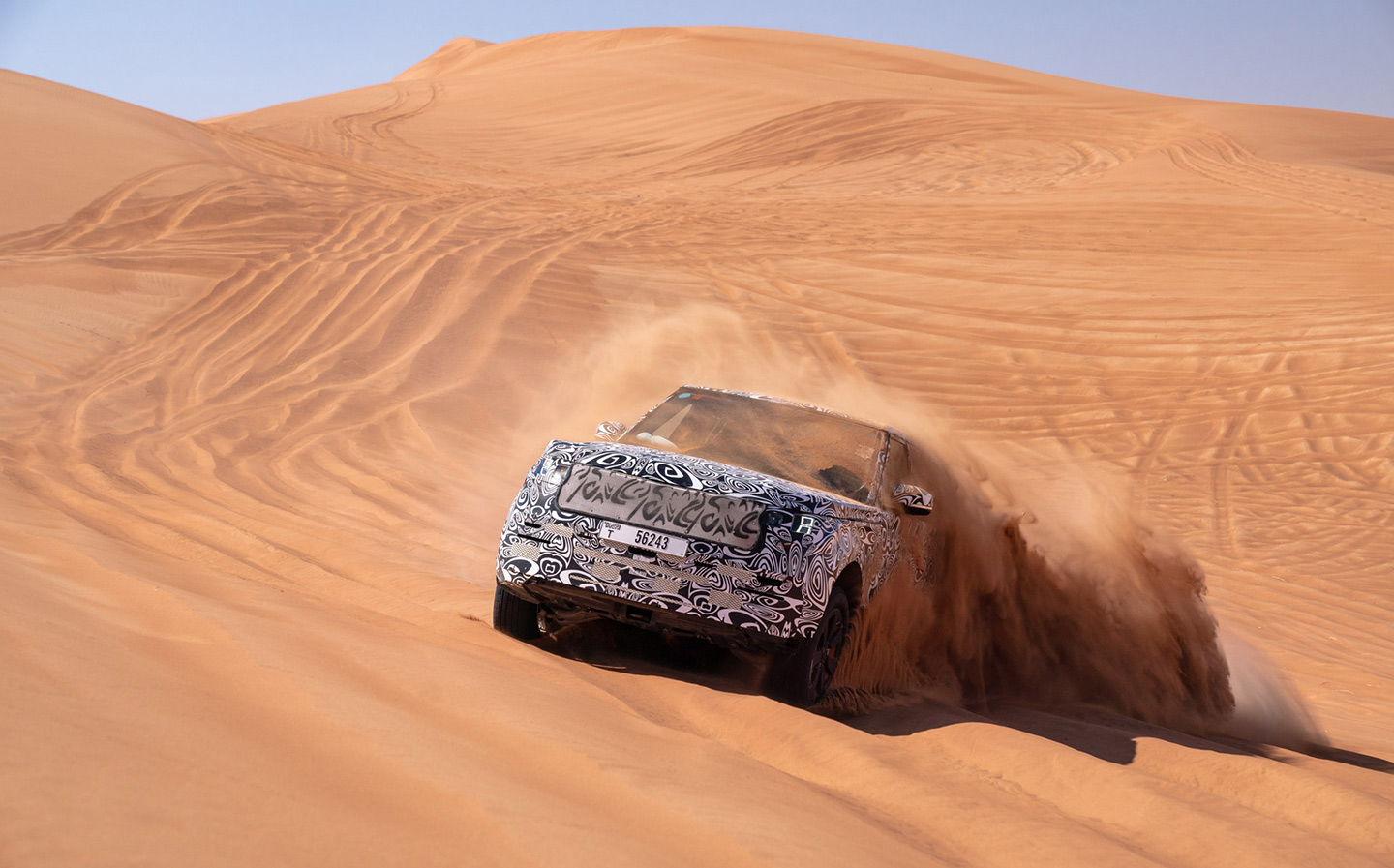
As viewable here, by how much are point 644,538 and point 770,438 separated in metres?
1.48

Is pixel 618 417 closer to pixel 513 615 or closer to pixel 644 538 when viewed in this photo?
pixel 513 615

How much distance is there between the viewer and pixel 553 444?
19.5 feet

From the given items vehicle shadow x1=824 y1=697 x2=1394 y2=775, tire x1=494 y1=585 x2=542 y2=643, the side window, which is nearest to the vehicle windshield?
the side window

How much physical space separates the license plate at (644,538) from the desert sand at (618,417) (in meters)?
0.59

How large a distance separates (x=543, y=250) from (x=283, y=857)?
19206mm

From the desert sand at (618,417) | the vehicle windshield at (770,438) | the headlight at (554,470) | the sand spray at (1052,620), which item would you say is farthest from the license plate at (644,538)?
the sand spray at (1052,620)

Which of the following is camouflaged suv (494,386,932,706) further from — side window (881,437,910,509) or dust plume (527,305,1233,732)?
dust plume (527,305,1233,732)

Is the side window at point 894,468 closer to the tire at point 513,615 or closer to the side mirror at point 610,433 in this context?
the side mirror at point 610,433

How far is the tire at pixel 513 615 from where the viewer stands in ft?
18.8

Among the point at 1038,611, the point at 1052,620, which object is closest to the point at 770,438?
the point at 1038,611

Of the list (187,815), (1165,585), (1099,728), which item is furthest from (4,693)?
(1165,585)

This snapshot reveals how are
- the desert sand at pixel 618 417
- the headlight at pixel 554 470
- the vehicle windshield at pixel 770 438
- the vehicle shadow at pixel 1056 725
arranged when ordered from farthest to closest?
the vehicle windshield at pixel 770 438 → the headlight at pixel 554 470 → the vehicle shadow at pixel 1056 725 → the desert sand at pixel 618 417

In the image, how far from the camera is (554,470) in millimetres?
5742

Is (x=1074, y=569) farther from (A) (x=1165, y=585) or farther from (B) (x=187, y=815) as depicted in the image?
(B) (x=187, y=815)
